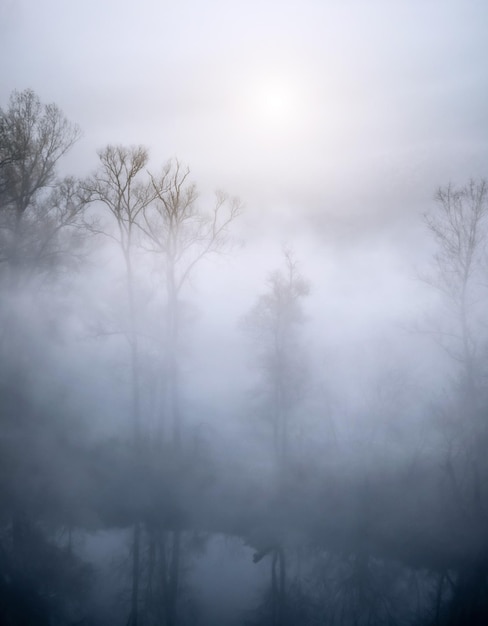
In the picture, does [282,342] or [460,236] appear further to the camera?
[282,342]

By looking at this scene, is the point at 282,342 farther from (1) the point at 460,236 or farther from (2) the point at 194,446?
(1) the point at 460,236

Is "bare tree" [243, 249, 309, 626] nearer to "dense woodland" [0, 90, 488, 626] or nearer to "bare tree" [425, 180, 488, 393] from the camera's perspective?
"dense woodland" [0, 90, 488, 626]

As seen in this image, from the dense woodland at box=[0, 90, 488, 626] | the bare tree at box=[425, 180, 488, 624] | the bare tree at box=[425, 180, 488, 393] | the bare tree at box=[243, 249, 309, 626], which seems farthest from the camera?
the bare tree at box=[243, 249, 309, 626]

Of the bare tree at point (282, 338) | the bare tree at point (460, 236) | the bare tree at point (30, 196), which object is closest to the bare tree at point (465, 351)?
the bare tree at point (460, 236)

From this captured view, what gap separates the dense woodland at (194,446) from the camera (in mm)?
8656

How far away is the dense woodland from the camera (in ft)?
28.4

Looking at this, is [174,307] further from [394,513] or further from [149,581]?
[394,513]

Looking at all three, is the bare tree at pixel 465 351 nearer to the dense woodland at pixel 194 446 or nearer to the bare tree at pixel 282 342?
the dense woodland at pixel 194 446

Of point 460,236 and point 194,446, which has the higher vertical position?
point 460,236

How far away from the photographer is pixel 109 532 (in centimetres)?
1082

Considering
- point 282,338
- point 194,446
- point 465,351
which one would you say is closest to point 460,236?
point 465,351

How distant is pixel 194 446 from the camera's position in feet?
48.9

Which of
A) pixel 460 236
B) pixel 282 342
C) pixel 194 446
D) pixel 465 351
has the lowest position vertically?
pixel 194 446

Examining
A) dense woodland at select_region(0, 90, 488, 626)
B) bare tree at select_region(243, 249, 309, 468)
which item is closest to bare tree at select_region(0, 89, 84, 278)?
dense woodland at select_region(0, 90, 488, 626)
